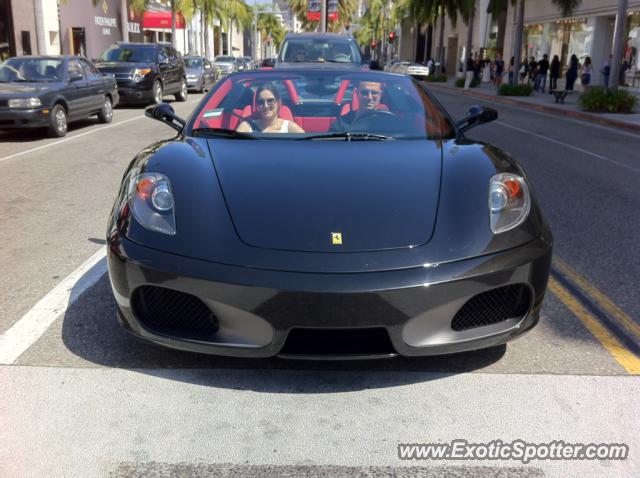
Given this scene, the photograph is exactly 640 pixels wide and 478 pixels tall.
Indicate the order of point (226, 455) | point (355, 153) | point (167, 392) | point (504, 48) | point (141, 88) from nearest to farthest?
point (226, 455) < point (167, 392) < point (355, 153) < point (141, 88) < point (504, 48)

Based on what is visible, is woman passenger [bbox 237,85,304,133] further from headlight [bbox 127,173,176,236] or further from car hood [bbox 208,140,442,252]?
headlight [bbox 127,173,176,236]

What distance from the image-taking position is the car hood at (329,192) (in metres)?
2.94

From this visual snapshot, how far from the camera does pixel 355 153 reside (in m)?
3.69

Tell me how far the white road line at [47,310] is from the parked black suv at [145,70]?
48.8 ft

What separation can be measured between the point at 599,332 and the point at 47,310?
3.17m

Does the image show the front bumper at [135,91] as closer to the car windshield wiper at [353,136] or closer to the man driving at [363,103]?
the man driving at [363,103]

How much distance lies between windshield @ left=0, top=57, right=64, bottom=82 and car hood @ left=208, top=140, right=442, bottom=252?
10639mm

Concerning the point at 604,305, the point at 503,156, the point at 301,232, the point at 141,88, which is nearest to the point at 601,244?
the point at 604,305

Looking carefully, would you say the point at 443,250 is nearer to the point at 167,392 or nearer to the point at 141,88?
the point at 167,392

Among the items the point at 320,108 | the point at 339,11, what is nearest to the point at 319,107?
the point at 320,108

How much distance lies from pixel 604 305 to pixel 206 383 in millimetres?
2536

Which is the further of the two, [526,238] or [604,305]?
[604,305]

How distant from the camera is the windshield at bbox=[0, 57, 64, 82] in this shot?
1288cm

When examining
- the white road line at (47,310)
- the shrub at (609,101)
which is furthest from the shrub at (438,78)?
the white road line at (47,310)
